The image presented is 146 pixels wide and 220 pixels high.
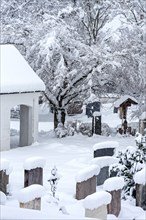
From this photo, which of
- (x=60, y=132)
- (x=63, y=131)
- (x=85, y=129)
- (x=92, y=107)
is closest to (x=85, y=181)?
(x=60, y=132)

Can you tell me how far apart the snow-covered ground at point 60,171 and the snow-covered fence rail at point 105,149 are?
0.78 metres

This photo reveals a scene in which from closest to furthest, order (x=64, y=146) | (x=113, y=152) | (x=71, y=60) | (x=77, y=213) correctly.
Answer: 1. (x=77, y=213)
2. (x=113, y=152)
3. (x=64, y=146)
4. (x=71, y=60)

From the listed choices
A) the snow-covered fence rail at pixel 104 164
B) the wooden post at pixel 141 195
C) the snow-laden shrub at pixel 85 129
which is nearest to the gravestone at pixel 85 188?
the wooden post at pixel 141 195

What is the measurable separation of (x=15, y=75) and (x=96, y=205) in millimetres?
10246

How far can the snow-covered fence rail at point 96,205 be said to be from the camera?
7422 mm

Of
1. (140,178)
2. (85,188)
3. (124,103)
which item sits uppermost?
(124,103)

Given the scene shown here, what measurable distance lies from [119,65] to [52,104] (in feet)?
11.9

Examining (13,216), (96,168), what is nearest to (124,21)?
(96,168)

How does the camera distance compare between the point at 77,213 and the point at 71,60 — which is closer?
the point at 77,213

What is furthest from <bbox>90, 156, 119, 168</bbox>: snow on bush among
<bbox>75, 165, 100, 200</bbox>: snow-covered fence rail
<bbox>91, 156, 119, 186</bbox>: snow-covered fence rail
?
<bbox>75, 165, 100, 200</bbox>: snow-covered fence rail

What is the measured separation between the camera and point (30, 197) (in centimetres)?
765

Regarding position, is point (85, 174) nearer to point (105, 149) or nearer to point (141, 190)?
point (141, 190)

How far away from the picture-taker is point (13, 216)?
2.78 metres

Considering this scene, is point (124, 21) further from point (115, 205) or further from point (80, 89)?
point (115, 205)
